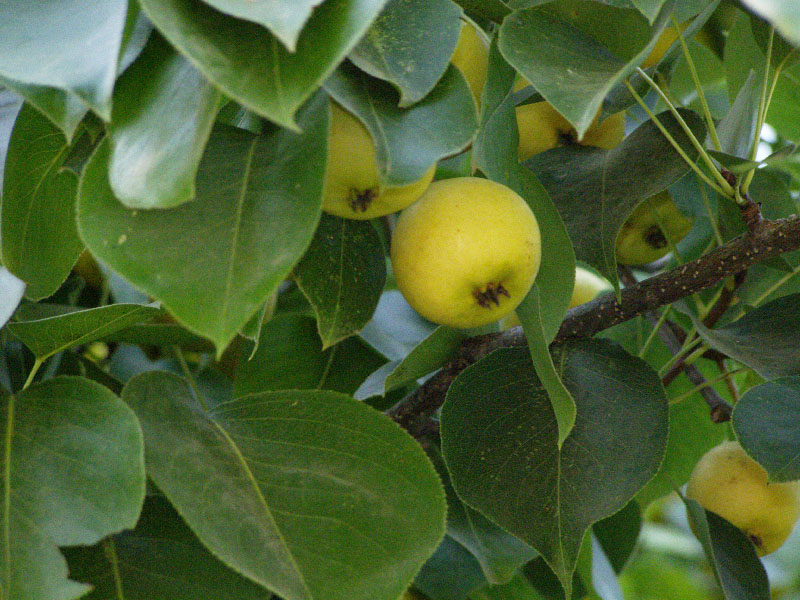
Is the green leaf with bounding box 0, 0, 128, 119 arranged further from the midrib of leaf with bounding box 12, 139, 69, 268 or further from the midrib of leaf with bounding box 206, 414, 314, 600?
the midrib of leaf with bounding box 206, 414, 314, 600

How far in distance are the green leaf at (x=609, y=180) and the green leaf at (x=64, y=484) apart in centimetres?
40

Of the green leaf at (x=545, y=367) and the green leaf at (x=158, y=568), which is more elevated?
the green leaf at (x=545, y=367)

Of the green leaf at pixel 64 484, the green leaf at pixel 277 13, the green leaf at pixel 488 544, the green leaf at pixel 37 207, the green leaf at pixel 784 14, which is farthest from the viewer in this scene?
the green leaf at pixel 488 544

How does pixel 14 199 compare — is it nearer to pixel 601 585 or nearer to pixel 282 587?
pixel 282 587

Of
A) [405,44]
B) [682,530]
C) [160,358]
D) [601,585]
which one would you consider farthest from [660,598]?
[405,44]

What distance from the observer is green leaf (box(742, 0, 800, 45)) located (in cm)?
28

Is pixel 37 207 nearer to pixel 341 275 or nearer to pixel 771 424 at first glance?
pixel 341 275

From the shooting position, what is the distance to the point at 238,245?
465 millimetres

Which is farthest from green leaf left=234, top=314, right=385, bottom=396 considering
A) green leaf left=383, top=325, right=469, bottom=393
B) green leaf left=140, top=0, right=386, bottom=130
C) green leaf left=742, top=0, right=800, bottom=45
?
green leaf left=742, top=0, right=800, bottom=45

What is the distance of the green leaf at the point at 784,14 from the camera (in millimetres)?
278

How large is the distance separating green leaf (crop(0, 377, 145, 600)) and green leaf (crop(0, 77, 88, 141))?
18cm

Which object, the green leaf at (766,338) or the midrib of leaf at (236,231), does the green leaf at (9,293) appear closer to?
the midrib of leaf at (236,231)

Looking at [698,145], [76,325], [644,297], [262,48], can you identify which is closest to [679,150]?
[698,145]

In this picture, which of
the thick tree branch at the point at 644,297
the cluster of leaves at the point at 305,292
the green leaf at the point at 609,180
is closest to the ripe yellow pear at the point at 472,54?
the cluster of leaves at the point at 305,292
